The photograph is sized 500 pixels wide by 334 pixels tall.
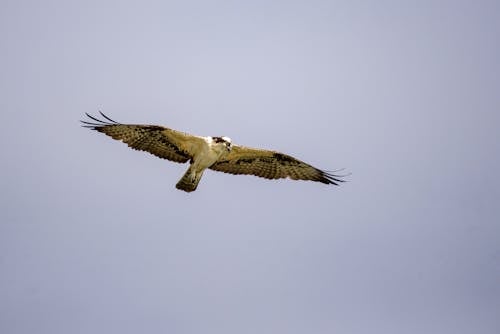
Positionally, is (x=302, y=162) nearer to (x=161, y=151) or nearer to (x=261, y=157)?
(x=261, y=157)

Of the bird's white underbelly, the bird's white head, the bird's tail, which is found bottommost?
the bird's tail

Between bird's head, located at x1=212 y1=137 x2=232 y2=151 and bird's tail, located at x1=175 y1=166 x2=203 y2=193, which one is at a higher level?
bird's head, located at x1=212 y1=137 x2=232 y2=151

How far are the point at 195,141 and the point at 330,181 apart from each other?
323 centimetres

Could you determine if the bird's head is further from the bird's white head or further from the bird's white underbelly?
the bird's white underbelly

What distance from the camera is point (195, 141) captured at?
1845 centimetres

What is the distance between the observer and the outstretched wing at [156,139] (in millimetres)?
18281

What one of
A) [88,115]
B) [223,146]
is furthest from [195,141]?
[88,115]

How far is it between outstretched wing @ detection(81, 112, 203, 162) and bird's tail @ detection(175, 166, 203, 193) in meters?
0.31

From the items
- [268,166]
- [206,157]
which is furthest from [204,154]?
[268,166]

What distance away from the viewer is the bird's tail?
61.6 feet

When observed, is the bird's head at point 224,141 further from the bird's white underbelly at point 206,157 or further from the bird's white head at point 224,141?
the bird's white underbelly at point 206,157

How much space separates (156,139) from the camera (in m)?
18.6

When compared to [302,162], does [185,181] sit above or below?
below

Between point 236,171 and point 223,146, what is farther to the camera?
point 236,171
